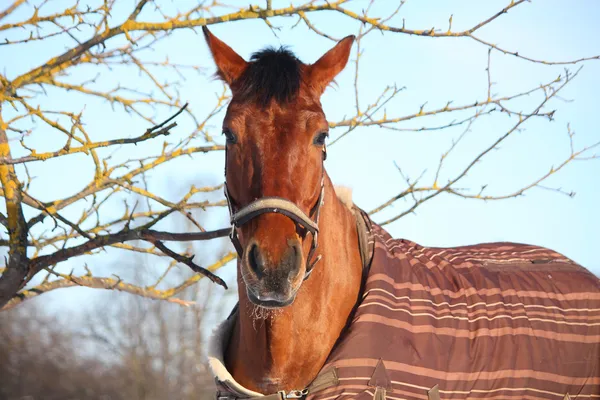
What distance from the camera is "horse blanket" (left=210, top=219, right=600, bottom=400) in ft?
10.4

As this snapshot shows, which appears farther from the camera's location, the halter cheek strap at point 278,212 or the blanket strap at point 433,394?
the blanket strap at point 433,394

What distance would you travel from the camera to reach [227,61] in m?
3.49

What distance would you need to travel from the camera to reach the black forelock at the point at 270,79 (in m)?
3.17

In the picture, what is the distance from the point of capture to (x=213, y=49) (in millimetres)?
3527

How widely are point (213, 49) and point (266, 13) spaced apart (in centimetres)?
38

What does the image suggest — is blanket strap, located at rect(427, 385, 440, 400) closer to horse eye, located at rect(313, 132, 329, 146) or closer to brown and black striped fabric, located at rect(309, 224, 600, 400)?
brown and black striped fabric, located at rect(309, 224, 600, 400)

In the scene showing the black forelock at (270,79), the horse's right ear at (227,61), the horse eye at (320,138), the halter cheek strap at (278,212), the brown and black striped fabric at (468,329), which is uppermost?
the horse's right ear at (227,61)

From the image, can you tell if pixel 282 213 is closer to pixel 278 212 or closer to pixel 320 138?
pixel 278 212

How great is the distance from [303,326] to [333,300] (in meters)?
0.25

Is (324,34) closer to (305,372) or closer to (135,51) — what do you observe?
(135,51)

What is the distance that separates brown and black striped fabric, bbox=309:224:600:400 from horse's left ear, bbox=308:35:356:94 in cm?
91

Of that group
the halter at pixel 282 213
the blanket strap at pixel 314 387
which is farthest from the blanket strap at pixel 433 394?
the halter at pixel 282 213

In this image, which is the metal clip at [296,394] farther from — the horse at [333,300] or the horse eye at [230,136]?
the horse eye at [230,136]

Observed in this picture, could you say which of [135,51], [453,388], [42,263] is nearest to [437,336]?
[453,388]
